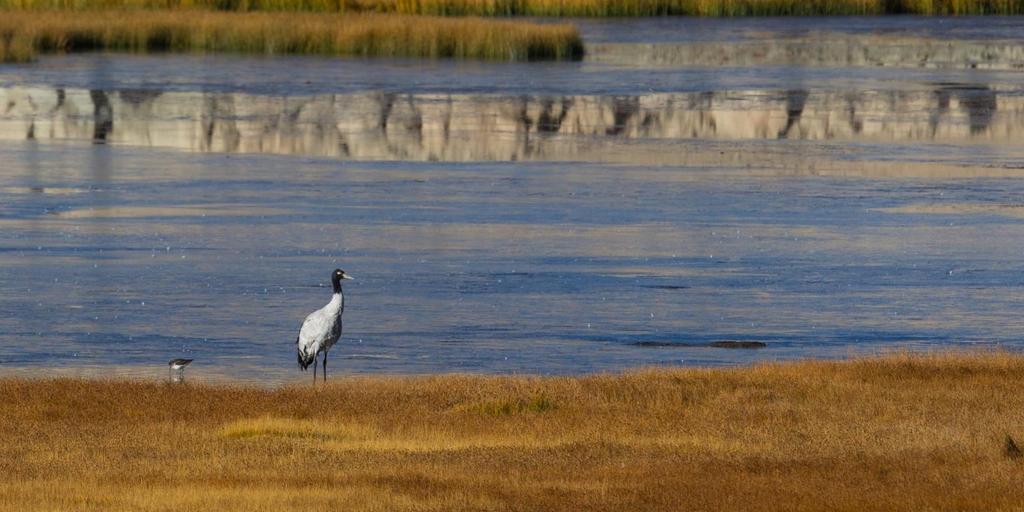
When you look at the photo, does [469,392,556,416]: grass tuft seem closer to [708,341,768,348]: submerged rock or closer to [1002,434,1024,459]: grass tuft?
[1002,434,1024,459]: grass tuft

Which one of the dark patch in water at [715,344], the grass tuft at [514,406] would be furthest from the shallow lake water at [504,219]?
the grass tuft at [514,406]

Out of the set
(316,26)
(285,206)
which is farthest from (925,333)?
(316,26)

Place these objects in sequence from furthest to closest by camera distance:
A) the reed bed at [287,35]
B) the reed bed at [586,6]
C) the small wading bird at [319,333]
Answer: the reed bed at [586,6]
the reed bed at [287,35]
the small wading bird at [319,333]

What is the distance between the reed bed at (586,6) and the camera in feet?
211

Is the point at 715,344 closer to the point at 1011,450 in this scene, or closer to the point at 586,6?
the point at 1011,450

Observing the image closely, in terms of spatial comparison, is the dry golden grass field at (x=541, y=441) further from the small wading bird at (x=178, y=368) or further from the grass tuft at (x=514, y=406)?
the small wading bird at (x=178, y=368)

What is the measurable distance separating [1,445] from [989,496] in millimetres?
5724

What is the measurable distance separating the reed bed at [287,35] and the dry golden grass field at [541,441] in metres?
38.4

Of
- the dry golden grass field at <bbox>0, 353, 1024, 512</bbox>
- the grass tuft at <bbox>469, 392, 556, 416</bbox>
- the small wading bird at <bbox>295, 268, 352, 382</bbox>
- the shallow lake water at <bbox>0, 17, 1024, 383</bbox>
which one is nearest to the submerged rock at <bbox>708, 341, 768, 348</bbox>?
the shallow lake water at <bbox>0, 17, 1024, 383</bbox>

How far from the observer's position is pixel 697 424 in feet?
38.8

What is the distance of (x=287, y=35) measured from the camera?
54125 mm

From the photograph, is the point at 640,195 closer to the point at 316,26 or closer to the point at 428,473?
the point at 428,473

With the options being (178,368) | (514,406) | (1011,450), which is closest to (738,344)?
(514,406)

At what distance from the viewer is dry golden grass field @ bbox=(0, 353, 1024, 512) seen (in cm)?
921
